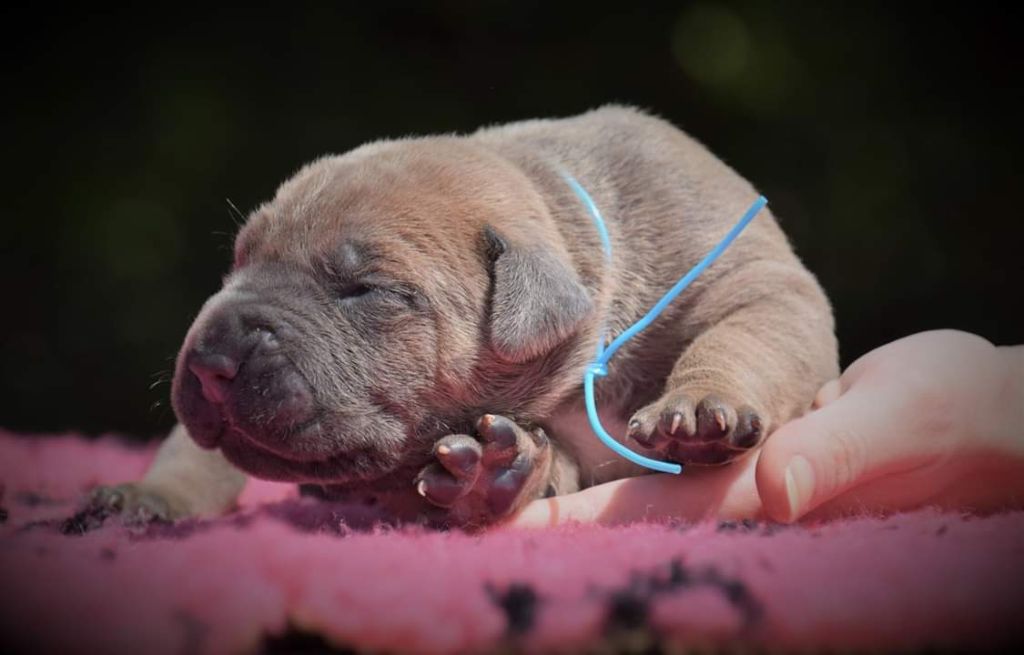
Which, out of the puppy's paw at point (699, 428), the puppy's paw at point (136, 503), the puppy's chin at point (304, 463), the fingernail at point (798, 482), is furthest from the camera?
the puppy's paw at point (136, 503)

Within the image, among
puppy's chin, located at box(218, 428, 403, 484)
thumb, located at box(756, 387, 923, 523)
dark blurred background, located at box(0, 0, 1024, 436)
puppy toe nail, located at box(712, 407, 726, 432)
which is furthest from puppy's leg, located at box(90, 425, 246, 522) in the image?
thumb, located at box(756, 387, 923, 523)

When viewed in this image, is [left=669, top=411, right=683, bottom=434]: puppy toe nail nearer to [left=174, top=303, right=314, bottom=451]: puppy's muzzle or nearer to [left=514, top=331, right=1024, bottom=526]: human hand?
[left=514, top=331, right=1024, bottom=526]: human hand

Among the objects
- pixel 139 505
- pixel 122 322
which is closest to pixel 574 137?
pixel 139 505

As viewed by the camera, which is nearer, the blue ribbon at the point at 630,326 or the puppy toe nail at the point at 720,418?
the puppy toe nail at the point at 720,418

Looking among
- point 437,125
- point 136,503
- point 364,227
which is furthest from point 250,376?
point 437,125

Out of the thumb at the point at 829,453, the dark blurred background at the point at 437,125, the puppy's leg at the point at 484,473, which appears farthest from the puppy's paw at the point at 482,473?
the dark blurred background at the point at 437,125

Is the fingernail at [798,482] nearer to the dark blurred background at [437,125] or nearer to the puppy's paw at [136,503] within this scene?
the dark blurred background at [437,125]

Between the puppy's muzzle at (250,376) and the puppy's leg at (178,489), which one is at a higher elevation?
the puppy's muzzle at (250,376)

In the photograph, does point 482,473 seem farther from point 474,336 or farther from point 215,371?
point 215,371
